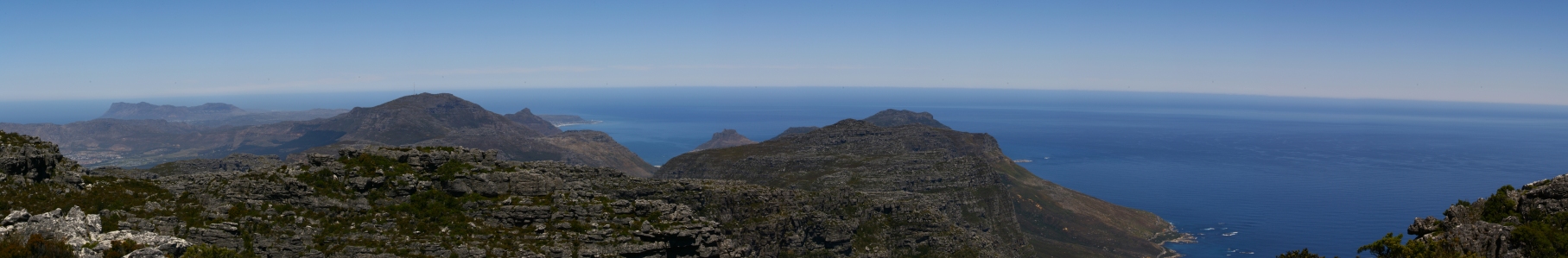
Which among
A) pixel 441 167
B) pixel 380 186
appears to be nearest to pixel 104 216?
pixel 380 186

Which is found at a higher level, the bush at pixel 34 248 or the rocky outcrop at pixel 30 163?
the rocky outcrop at pixel 30 163

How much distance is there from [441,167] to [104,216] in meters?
20.3

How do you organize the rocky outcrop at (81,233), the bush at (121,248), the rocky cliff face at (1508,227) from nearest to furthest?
1. the rocky cliff face at (1508,227)
2. the bush at (121,248)
3. the rocky outcrop at (81,233)

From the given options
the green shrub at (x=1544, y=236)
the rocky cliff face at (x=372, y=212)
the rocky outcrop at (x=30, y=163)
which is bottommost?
the rocky cliff face at (x=372, y=212)

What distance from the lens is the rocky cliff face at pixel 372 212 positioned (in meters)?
43.9

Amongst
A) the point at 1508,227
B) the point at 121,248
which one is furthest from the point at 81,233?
the point at 1508,227

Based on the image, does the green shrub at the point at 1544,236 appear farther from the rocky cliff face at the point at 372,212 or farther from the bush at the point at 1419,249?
the rocky cliff face at the point at 372,212

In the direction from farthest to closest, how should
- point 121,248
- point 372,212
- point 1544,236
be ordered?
point 372,212 < point 121,248 < point 1544,236

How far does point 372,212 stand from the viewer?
54.9m

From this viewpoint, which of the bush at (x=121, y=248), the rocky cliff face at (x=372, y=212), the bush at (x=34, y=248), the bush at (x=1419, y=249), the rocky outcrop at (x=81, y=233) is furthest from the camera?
the rocky cliff face at (x=372, y=212)

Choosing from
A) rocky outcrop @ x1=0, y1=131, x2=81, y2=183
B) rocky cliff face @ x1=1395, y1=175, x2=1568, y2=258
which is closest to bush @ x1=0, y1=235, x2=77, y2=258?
rocky outcrop @ x1=0, y1=131, x2=81, y2=183

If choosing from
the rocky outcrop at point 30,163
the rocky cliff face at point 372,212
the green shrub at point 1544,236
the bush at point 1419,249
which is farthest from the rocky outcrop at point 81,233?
the green shrub at point 1544,236

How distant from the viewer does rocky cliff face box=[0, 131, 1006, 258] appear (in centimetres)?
4391

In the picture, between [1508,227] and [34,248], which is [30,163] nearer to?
[34,248]
